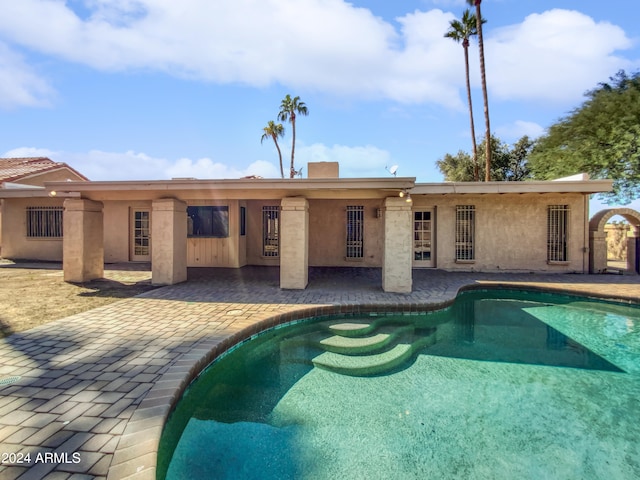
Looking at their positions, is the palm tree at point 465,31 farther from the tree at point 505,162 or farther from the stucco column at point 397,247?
the stucco column at point 397,247

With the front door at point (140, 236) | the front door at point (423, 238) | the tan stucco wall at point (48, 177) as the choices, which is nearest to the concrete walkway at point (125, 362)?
the front door at point (423, 238)

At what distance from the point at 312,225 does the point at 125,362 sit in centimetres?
904

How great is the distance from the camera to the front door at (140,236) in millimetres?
12750

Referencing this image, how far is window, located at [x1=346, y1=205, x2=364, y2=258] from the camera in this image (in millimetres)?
11961

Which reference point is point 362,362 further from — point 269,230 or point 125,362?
point 269,230

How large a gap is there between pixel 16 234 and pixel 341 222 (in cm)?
1432

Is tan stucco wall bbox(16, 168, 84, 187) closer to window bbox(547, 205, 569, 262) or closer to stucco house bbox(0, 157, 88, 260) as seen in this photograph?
stucco house bbox(0, 157, 88, 260)

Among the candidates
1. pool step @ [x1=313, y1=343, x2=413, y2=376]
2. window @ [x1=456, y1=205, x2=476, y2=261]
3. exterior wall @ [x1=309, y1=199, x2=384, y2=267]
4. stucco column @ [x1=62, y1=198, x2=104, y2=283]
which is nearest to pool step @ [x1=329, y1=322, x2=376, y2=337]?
pool step @ [x1=313, y1=343, x2=413, y2=376]

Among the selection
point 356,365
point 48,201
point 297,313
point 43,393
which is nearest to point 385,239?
point 297,313

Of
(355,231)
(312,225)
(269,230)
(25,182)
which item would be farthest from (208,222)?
(25,182)

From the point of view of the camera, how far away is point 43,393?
2922 millimetres

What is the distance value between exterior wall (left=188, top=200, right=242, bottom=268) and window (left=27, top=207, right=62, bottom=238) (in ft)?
20.7

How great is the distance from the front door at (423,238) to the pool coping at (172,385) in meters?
4.53

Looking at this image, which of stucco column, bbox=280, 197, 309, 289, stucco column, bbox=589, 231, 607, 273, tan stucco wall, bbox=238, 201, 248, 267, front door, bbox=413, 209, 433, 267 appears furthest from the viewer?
tan stucco wall, bbox=238, 201, 248, 267
